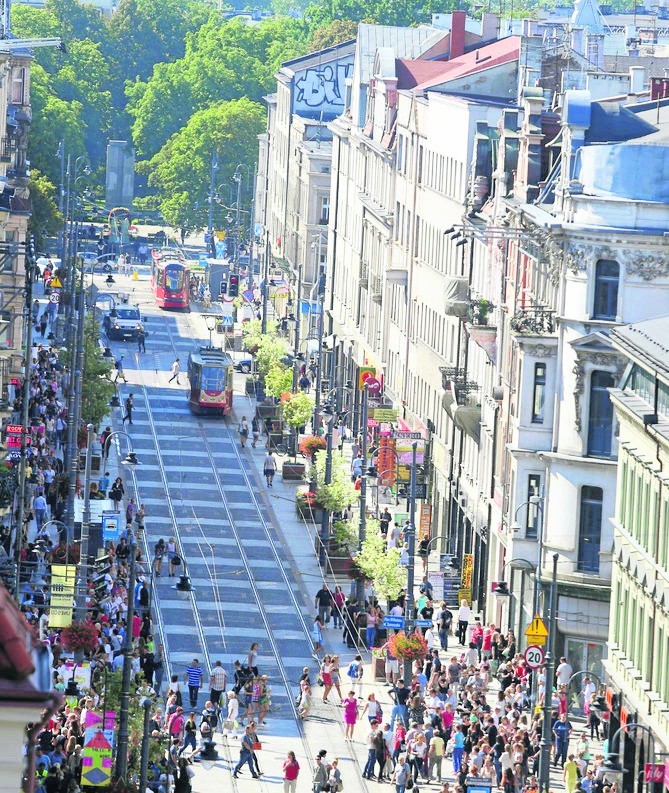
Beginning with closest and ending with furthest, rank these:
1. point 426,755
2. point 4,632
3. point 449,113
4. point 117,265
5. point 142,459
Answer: point 4,632 < point 426,755 < point 449,113 < point 142,459 < point 117,265

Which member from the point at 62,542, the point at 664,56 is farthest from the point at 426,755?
the point at 664,56

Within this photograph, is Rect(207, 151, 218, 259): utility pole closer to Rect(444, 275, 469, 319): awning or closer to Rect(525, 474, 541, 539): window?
Rect(444, 275, 469, 319): awning

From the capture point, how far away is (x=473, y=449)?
77.8 metres

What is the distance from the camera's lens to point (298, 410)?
99.5 metres

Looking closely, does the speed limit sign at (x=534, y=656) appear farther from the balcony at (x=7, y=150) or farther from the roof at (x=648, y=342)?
the balcony at (x=7, y=150)

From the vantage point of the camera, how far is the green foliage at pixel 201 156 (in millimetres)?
183000

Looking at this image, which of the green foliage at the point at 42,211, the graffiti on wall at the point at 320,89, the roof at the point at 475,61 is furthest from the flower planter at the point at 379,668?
the graffiti on wall at the point at 320,89

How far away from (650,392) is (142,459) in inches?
1737

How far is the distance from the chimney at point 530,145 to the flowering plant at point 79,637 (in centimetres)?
2163

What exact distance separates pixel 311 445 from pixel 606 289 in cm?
3019

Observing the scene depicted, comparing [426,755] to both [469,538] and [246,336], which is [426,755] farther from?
[246,336]

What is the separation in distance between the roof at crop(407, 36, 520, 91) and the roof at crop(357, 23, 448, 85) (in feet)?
24.0

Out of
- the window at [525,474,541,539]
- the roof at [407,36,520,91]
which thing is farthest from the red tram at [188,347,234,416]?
the window at [525,474,541,539]

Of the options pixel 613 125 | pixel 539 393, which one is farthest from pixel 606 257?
pixel 613 125
